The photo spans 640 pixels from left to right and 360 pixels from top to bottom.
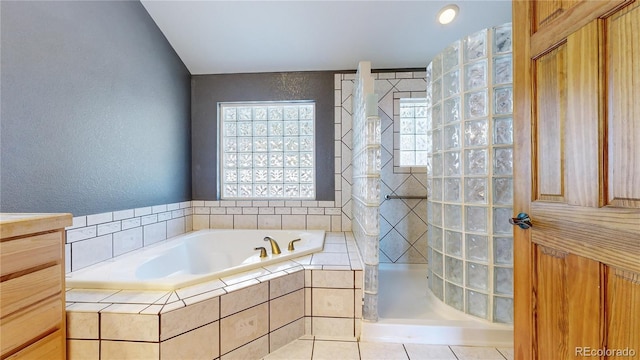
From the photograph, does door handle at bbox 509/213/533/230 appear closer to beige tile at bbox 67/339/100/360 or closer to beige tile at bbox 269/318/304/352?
beige tile at bbox 269/318/304/352

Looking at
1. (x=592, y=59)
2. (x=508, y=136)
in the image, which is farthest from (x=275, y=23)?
(x=592, y=59)

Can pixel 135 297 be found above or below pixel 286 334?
above

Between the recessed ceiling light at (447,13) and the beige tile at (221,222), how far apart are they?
2.38 meters

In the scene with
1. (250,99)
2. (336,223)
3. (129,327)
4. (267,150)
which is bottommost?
(129,327)

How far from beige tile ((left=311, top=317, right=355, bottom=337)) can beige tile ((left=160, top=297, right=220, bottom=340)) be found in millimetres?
559

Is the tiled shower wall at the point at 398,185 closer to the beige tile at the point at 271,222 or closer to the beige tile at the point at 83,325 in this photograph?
the beige tile at the point at 271,222

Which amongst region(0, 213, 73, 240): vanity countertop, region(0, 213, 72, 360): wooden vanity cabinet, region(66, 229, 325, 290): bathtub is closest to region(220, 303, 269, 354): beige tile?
region(66, 229, 325, 290): bathtub

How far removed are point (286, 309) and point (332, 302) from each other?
0.84ft

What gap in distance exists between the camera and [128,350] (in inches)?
39.0

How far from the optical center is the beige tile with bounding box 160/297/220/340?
38.9 inches

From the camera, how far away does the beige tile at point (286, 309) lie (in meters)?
1.29

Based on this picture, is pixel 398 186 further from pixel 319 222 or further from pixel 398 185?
pixel 319 222

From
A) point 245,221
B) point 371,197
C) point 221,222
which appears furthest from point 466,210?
point 221,222

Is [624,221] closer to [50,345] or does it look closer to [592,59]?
[592,59]
